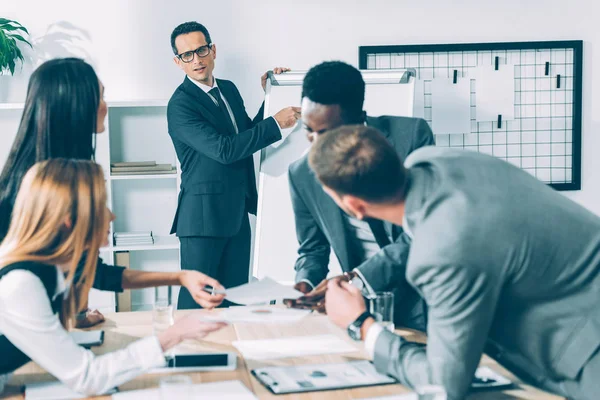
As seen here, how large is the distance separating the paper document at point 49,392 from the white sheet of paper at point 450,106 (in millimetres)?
2917

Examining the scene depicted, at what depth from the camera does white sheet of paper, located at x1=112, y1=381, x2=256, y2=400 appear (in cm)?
149

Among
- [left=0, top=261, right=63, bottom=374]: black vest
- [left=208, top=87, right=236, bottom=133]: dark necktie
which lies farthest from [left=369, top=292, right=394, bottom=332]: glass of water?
[left=208, top=87, right=236, bottom=133]: dark necktie

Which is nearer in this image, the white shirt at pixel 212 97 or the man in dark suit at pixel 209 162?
the man in dark suit at pixel 209 162

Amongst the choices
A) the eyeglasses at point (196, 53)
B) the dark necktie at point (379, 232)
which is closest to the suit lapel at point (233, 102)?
the eyeglasses at point (196, 53)

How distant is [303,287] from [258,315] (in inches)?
16.6

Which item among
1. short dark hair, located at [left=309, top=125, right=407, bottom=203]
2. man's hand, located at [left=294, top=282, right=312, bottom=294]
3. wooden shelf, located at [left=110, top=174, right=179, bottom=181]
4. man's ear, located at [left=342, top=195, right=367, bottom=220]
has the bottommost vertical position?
man's hand, located at [left=294, top=282, right=312, bottom=294]

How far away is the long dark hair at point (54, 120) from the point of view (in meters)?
1.86

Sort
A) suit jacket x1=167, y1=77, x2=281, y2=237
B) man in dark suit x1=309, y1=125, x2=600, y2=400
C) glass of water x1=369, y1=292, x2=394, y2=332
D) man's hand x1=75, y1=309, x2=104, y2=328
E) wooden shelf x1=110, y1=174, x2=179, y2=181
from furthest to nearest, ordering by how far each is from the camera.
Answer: wooden shelf x1=110, y1=174, x2=179, y2=181
suit jacket x1=167, y1=77, x2=281, y2=237
man's hand x1=75, y1=309, x2=104, y2=328
glass of water x1=369, y1=292, x2=394, y2=332
man in dark suit x1=309, y1=125, x2=600, y2=400

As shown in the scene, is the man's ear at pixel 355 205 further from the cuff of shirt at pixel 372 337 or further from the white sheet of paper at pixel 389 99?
the white sheet of paper at pixel 389 99

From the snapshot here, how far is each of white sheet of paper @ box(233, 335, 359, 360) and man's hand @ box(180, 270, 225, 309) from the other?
0.40 ft

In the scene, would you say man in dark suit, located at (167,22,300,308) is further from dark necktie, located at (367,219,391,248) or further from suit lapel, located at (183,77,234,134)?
dark necktie, located at (367,219,391,248)

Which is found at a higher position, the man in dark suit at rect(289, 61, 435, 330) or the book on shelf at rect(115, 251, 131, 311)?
the man in dark suit at rect(289, 61, 435, 330)

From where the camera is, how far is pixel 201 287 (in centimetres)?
196

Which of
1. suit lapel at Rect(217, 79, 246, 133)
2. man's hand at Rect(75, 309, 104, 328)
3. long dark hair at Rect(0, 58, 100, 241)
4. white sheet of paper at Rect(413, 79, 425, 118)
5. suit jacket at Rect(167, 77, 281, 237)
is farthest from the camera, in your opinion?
white sheet of paper at Rect(413, 79, 425, 118)
